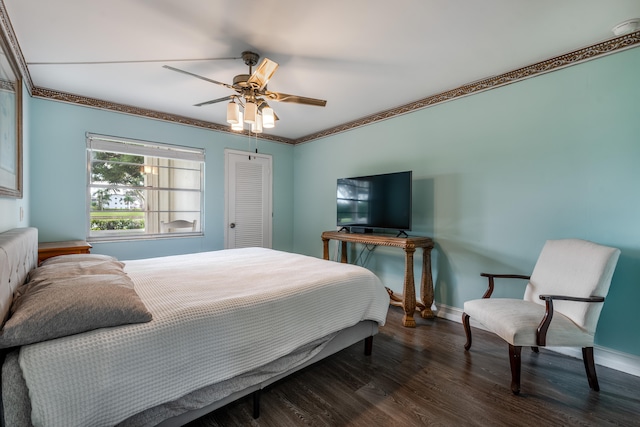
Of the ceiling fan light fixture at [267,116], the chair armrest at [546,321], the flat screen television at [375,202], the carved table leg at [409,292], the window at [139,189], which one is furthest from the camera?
the window at [139,189]

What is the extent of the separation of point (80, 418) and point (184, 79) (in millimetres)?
2891

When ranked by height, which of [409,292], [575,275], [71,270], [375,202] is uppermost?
[375,202]

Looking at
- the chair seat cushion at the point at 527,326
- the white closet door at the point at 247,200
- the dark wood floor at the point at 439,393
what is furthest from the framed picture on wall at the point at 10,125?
the chair seat cushion at the point at 527,326

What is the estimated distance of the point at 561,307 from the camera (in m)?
2.14

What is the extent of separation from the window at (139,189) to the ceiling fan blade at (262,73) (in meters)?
2.39

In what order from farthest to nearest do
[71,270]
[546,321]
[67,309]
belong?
[546,321] < [71,270] < [67,309]

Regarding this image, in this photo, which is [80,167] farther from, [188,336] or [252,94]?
[188,336]

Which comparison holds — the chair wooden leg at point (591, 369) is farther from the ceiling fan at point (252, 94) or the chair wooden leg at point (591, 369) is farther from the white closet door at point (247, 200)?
the white closet door at point (247, 200)

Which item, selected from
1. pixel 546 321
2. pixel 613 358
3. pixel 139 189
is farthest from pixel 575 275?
pixel 139 189

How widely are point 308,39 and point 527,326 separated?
258cm

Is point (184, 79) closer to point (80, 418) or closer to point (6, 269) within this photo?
Answer: point (6, 269)

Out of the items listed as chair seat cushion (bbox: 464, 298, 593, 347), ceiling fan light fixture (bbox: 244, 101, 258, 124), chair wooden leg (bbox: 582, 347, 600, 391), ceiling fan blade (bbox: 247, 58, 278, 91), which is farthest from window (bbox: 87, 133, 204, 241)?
chair wooden leg (bbox: 582, 347, 600, 391)

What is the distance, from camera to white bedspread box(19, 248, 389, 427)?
1.02 metres

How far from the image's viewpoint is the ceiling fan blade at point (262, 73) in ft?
6.82
